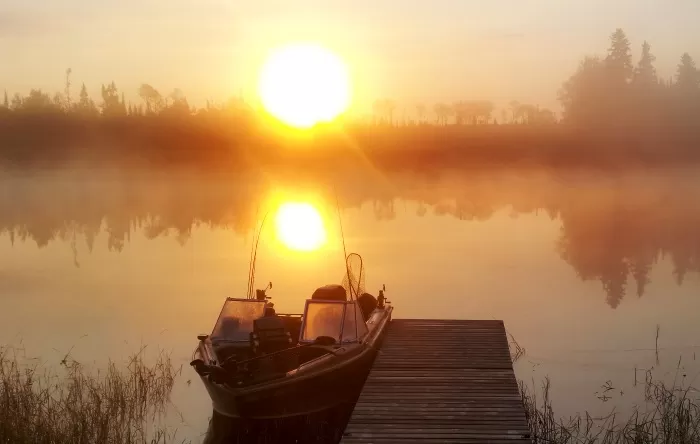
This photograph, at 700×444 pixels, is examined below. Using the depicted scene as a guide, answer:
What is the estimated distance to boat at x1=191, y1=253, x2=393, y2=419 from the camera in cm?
1321

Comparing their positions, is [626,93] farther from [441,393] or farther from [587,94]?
[441,393]

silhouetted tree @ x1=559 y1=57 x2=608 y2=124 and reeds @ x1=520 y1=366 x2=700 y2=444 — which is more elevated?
silhouetted tree @ x1=559 y1=57 x2=608 y2=124

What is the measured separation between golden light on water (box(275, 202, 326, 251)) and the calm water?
2.98 ft

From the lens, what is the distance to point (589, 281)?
28312mm

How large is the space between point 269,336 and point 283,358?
0.75 meters

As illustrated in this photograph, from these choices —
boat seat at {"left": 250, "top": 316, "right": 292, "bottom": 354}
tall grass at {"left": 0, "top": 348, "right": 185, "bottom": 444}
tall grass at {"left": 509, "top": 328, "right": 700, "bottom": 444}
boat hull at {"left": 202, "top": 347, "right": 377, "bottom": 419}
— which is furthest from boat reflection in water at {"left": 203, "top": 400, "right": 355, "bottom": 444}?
tall grass at {"left": 509, "top": 328, "right": 700, "bottom": 444}

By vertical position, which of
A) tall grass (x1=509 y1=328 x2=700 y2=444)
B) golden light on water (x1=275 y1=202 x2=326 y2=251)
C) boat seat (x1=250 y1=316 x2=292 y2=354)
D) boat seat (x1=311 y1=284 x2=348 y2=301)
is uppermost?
boat seat (x1=311 y1=284 x2=348 y2=301)

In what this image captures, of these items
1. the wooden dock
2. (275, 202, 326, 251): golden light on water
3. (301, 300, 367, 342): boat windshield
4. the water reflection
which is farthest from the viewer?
(275, 202, 326, 251): golden light on water

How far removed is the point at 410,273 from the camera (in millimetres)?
29703

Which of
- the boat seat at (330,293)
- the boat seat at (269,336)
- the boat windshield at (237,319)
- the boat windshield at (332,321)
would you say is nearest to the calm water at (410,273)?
the boat windshield at (237,319)

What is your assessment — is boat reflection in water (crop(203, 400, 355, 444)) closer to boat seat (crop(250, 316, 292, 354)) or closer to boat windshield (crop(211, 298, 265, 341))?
boat seat (crop(250, 316, 292, 354))

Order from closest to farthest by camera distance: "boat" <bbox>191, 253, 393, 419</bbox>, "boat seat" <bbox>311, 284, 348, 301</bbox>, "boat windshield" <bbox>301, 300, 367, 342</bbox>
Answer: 1. "boat" <bbox>191, 253, 393, 419</bbox>
2. "boat windshield" <bbox>301, 300, 367, 342</bbox>
3. "boat seat" <bbox>311, 284, 348, 301</bbox>

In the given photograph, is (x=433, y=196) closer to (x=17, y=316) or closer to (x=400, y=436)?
(x=17, y=316)

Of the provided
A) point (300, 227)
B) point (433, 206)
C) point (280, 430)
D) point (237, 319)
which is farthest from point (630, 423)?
point (433, 206)
